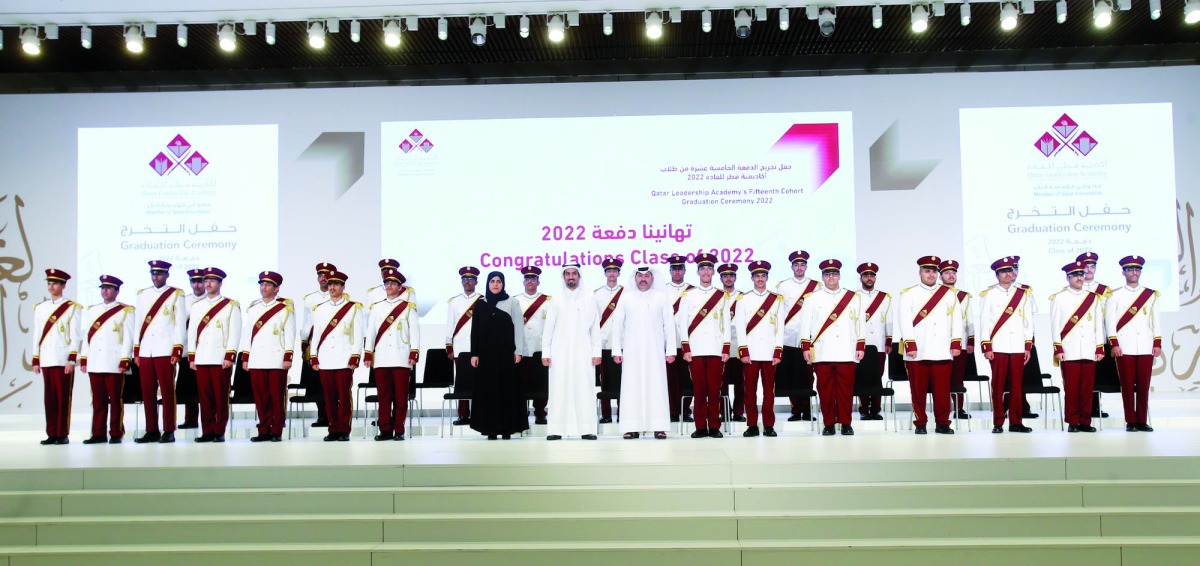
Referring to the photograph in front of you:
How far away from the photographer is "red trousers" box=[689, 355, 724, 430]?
739cm

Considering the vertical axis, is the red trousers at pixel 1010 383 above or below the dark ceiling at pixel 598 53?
below

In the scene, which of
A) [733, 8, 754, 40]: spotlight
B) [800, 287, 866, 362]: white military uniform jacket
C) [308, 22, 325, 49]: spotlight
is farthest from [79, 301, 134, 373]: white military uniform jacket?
[733, 8, 754, 40]: spotlight

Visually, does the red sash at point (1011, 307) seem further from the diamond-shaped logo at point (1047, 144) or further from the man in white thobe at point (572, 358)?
the diamond-shaped logo at point (1047, 144)

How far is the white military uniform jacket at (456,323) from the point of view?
8625mm

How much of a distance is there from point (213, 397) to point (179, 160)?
3756 millimetres

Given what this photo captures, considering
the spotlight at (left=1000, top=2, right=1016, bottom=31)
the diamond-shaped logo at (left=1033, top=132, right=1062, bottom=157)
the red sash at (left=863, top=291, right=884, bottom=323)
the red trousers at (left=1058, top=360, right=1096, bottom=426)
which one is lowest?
the red trousers at (left=1058, top=360, right=1096, bottom=426)

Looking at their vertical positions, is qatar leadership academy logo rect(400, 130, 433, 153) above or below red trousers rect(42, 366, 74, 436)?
above

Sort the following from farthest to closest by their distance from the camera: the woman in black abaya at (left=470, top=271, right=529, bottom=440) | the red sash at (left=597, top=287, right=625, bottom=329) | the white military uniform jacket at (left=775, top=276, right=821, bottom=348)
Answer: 1. the white military uniform jacket at (left=775, top=276, right=821, bottom=348)
2. the red sash at (left=597, top=287, right=625, bottom=329)
3. the woman in black abaya at (left=470, top=271, right=529, bottom=440)

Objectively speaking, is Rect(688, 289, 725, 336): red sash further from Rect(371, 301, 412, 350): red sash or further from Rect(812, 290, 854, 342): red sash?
Rect(371, 301, 412, 350): red sash

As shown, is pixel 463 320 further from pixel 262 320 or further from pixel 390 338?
pixel 262 320

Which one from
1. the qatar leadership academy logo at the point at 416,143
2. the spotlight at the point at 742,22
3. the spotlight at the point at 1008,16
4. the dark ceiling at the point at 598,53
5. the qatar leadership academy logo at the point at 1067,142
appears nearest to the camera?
the spotlight at the point at 1008,16

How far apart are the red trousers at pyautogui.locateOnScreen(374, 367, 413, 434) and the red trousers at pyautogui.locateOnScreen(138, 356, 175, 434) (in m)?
1.57

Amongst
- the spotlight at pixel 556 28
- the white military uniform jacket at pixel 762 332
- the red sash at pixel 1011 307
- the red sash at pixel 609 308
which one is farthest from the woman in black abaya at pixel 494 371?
the red sash at pixel 1011 307

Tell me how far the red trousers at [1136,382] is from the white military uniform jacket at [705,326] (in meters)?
2.93
